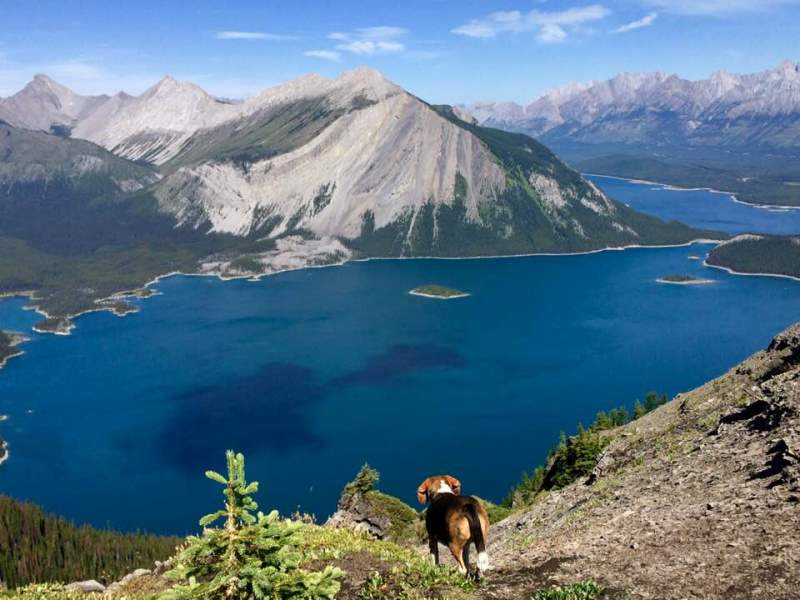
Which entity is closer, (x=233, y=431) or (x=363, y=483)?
(x=363, y=483)

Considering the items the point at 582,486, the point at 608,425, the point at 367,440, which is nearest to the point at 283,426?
the point at 367,440

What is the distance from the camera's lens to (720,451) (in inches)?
1387

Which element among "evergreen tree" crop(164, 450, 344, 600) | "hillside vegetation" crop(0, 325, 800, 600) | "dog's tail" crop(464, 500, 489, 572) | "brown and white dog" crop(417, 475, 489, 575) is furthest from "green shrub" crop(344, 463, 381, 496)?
"evergreen tree" crop(164, 450, 344, 600)

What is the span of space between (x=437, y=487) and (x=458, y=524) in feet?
7.89

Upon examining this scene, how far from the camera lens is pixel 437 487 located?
1992cm

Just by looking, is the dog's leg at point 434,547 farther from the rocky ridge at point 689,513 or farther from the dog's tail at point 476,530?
the dog's tail at point 476,530

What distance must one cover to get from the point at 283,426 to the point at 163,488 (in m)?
38.5

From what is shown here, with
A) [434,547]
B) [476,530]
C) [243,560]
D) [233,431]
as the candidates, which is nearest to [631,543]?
[434,547]

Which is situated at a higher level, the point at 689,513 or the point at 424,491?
the point at 424,491

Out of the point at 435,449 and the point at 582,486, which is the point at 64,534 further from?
the point at 582,486

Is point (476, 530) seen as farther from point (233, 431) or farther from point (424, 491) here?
point (233, 431)

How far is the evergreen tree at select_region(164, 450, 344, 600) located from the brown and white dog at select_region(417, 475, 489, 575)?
4239mm

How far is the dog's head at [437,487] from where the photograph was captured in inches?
778

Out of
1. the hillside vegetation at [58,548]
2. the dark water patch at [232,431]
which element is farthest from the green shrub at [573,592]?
the dark water patch at [232,431]
